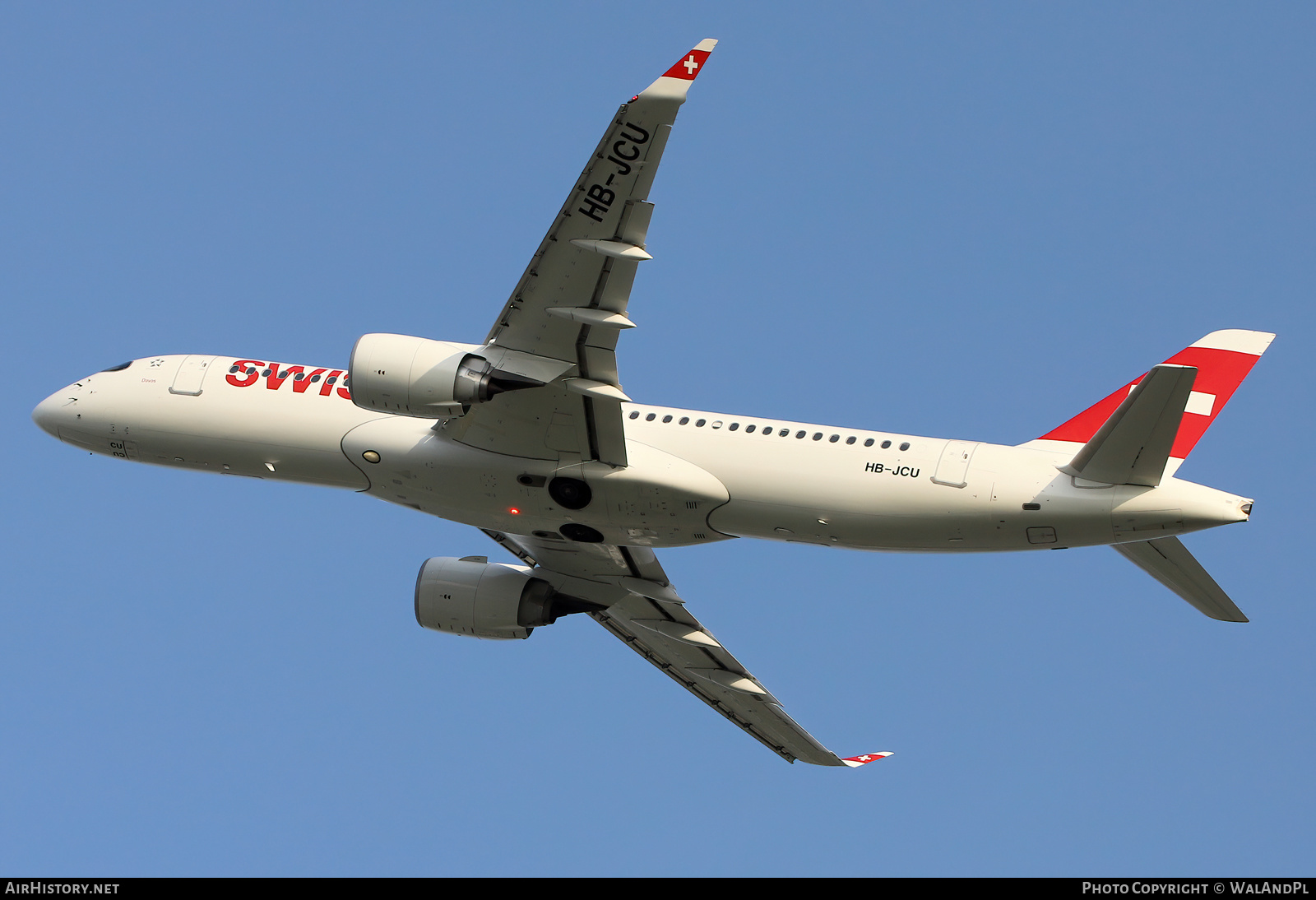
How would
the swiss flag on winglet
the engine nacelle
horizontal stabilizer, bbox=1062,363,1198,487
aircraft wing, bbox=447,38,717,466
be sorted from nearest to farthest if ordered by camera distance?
the swiss flag on winglet
aircraft wing, bbox=447,38,717,466
horizontal stabilizer, bbox=1062,363,1198,487
the engine nacelle

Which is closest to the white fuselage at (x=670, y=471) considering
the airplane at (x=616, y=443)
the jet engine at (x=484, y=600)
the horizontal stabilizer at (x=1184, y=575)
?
the airplane at (x=616, y=443)

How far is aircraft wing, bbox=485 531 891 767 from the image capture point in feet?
111

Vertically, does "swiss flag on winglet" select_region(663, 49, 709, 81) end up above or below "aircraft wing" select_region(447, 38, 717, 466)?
above

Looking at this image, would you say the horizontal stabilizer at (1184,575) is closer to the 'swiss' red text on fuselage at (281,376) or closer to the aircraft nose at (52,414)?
the 'swiss' red text on fuselage at (281,376)

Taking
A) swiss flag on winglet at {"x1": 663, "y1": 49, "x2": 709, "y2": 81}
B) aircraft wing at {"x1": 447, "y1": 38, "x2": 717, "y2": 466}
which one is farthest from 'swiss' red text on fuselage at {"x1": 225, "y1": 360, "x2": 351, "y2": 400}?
swiss flag on winglet at {"x1": 663, "y1": 49, "x2": 709, "y2": 81}

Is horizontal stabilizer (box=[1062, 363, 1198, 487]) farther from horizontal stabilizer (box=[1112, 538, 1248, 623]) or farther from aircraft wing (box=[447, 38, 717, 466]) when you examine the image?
aircraft wing (box=[447, 38, 717, 466])

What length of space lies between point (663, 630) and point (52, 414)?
49.8 ft

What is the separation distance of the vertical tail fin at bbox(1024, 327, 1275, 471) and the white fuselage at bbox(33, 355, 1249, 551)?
176cm

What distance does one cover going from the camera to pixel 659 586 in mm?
34125

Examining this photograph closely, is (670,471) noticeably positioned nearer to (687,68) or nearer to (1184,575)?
(687,68)

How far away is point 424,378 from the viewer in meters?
26.9
